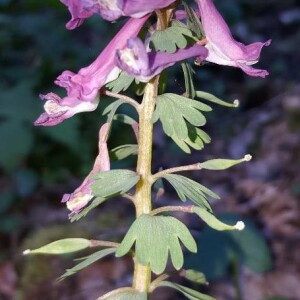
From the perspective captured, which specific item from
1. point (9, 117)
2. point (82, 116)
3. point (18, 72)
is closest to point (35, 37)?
point (18, 72)

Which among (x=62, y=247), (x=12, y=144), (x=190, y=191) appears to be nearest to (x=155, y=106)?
(x=190, y=191)

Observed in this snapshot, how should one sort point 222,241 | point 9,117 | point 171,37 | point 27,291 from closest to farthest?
point 171,37
point 222,241
point 27,291
point 9,117

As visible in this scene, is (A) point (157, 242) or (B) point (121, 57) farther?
(A) point (157, 242)

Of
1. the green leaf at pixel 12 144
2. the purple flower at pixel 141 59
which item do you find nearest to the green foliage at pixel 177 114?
the purple flower at pixel 141 59

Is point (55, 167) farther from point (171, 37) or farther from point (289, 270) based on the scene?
point (171, 37)

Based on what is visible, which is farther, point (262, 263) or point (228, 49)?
point (262, 263)

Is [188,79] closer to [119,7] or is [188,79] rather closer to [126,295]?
[119,7]

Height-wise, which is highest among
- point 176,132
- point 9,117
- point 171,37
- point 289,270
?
point 171,37
